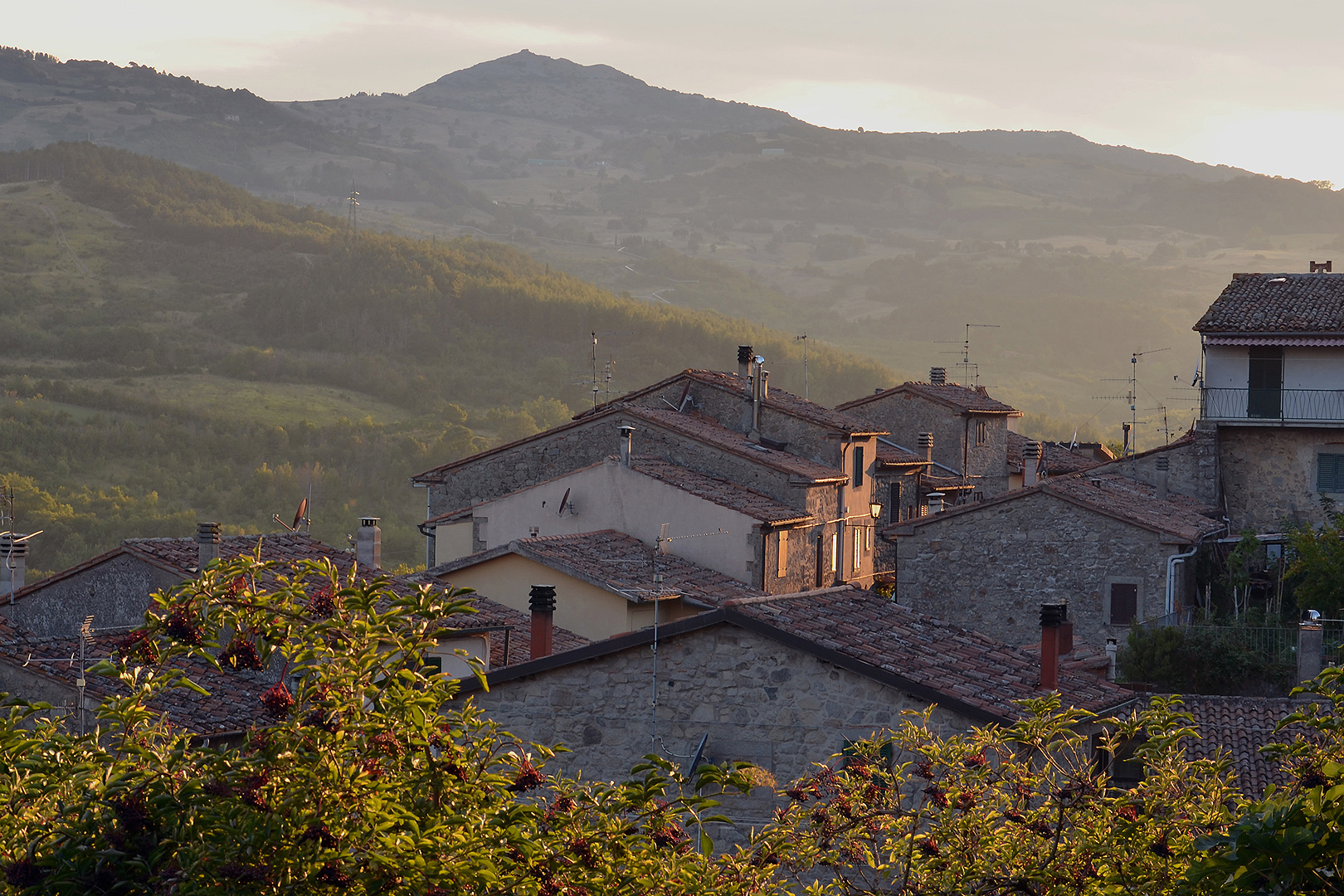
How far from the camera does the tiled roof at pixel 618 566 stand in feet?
80.3

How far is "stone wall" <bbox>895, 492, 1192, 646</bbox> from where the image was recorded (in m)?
27.9

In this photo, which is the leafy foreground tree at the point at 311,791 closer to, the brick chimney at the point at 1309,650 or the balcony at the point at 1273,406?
the brick chimney at the point at 1309,650

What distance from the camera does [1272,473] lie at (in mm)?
34375

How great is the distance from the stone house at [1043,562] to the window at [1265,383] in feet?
20.4

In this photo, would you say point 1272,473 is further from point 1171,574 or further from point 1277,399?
point 1171,574

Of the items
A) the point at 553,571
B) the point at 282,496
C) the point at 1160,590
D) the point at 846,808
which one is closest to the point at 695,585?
the point at 553,571

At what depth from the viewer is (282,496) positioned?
75.5 metres

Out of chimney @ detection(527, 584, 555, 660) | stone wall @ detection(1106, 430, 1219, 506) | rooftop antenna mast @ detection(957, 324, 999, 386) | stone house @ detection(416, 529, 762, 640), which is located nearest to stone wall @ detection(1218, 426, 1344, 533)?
stone wall @ detection(1106, 430, 1219, 506)

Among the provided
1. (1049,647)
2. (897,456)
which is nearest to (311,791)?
(1049,647)

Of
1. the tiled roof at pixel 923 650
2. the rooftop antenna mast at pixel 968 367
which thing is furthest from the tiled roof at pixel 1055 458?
the tiled roof at pixel 923 650

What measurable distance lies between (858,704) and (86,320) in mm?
106901

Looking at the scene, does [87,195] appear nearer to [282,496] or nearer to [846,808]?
[282,496]

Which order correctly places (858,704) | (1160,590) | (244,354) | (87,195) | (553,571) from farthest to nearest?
(87,195), (244,354), (1160,590), (553,571), (858,704)

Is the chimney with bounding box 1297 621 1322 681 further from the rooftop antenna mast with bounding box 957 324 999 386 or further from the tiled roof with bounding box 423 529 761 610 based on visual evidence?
the rooftop antenna mast with bounding box 957 324 999 386
